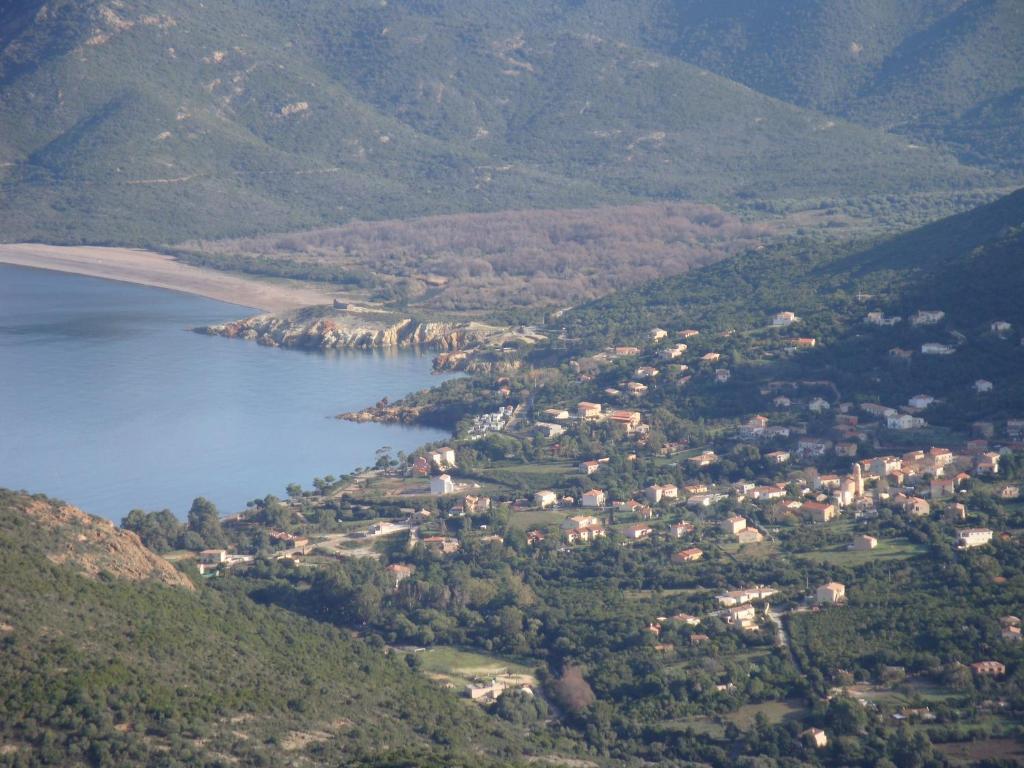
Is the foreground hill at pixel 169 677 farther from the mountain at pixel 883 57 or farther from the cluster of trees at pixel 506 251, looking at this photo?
the mountain at pixel 883 57

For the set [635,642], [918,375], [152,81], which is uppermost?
[152,81]

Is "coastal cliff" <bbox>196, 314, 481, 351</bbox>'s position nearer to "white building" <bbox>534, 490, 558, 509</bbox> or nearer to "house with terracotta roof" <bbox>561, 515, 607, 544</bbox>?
"white building" <bbox>534, 490, 558, 509</bbox>

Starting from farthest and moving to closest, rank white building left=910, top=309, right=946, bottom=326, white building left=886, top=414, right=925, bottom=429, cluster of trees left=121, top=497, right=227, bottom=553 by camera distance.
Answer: white building left=910, top=309, right=946, bottom=326
white building left=886, top=414, right=925, bottom=429
cluster of trees left=121, top=497, right=227, bottom=553

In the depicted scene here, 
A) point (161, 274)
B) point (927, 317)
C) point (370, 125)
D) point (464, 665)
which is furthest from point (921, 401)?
point (370, 125)

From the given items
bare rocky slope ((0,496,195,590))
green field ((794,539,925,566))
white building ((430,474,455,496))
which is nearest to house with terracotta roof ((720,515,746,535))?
green field ((794,539,925,566))

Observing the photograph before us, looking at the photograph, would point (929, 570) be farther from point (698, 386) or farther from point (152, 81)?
point (152, 81)

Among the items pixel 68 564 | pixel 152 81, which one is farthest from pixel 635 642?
pixel 152 81
